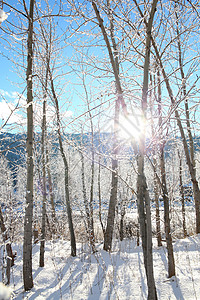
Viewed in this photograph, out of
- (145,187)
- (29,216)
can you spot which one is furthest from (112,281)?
(145,187)

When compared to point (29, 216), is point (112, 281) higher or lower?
lower

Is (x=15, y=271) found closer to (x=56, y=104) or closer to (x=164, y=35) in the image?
(x=56, y=104)

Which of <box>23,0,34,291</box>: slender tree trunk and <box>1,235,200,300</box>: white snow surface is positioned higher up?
<box>23,0,34,291</box>: slender tree trunk

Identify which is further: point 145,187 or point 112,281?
point 112,281

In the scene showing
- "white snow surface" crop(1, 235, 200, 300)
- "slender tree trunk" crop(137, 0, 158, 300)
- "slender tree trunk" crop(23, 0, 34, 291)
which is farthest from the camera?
"slender tree trunk" crop(23, 0, 34, 291)

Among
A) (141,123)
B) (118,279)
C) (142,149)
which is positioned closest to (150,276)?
(142,149)

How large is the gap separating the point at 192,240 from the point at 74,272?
4.05 m

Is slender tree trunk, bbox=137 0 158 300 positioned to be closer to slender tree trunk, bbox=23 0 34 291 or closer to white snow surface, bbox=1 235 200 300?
white snow surface, bbox=1 235 200 300

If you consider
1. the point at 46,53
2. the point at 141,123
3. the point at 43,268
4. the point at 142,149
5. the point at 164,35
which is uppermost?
the point at 46,53

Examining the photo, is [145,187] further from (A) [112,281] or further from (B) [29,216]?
(B) [29,216]

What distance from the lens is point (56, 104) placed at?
599 cm

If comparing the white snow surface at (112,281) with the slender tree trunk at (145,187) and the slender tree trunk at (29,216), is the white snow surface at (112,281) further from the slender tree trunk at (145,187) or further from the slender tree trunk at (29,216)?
the slender tree trunk at (145,187)

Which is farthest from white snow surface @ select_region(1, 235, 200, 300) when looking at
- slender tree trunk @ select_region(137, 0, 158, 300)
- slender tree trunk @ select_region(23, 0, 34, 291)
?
slender tree trunk @ select_region(137, 0, 158, 300)

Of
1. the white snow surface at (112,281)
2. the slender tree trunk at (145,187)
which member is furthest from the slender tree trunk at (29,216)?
the slender tree trunk at (145,187)
